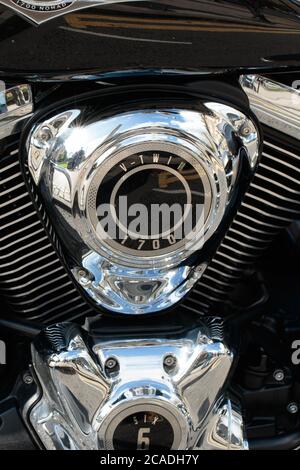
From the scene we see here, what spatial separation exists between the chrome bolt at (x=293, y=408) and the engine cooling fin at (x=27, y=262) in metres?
0.61

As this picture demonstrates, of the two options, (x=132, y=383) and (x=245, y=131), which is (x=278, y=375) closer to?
(x=132, y=383)

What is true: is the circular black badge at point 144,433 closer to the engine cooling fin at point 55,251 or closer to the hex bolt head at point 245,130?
the engine cooling fin at point 55,251

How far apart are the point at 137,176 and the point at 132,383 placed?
1.61 feet

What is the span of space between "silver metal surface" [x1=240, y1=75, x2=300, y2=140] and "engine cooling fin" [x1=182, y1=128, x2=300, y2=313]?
0.02m

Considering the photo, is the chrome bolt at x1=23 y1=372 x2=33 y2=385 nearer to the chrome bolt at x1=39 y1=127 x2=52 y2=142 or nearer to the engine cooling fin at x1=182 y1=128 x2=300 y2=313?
the engine cooling fin at x1=182 y1=128 x2=300 y2=313

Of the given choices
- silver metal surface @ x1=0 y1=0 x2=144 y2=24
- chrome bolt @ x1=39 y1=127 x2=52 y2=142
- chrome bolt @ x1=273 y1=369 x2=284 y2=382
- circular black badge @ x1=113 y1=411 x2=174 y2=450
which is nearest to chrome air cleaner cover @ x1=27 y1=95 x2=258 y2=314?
chrome bolt @ x1=39 y1=127 x2=52 y2=142

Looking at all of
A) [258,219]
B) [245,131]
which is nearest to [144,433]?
[258,219]

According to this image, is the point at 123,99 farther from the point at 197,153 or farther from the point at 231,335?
the point at 231,335

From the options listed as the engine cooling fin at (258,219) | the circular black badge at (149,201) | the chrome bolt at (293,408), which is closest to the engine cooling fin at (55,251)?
the engine cooling fin at (258,219)

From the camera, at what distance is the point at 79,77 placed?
135cm

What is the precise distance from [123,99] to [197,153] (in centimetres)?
18

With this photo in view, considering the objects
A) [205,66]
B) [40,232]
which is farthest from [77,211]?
[205,66]

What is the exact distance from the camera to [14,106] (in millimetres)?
1365

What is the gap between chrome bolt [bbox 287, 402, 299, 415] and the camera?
185 centimetres
